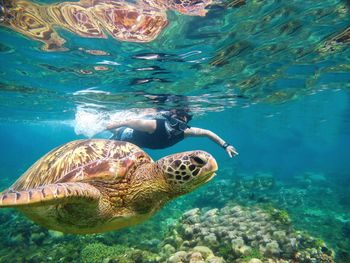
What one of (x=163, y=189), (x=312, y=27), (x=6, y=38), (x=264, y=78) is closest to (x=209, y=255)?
(x=163, y=189)

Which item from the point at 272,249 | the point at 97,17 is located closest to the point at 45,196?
the point at 272,249

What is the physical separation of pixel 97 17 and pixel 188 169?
18.3 ft

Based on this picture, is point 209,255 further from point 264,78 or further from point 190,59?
point 264,78

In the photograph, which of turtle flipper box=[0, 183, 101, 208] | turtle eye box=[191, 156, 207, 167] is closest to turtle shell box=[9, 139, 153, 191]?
turtle flipper box=[0, 183, 101, 208]

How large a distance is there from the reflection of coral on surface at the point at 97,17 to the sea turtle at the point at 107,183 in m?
3.93

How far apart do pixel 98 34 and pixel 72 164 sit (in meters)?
5.33

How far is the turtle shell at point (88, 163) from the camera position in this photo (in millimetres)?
3686

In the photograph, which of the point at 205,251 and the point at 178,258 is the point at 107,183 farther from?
the point at 205,251

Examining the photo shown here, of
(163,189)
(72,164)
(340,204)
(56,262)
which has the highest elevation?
(72,164)

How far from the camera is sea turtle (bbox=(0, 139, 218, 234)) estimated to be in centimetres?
314

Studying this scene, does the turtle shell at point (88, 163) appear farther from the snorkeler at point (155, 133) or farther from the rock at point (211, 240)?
the snorkeler at point (155, 133)

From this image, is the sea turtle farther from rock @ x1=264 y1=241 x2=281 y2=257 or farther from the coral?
rock @ x1=264 y1=241 x2=281 y2=257

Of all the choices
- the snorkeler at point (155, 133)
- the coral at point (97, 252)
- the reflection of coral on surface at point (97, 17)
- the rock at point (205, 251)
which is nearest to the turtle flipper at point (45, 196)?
the rock at point (205, 251)

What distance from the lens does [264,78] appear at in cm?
1405
